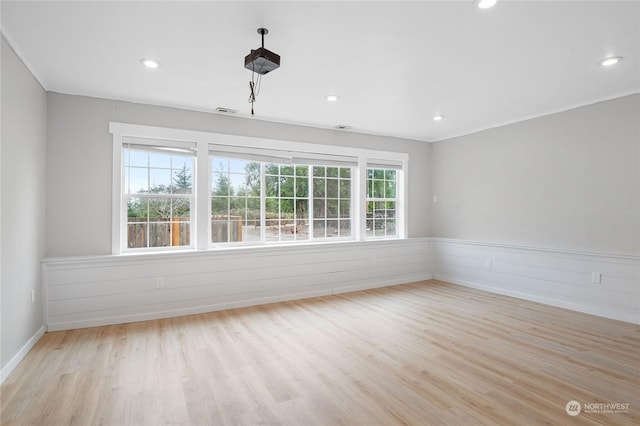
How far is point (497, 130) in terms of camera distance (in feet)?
17.0

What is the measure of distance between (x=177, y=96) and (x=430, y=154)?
14.8ft

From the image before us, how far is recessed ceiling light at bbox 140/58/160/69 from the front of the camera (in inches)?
114

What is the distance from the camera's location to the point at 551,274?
4449mm

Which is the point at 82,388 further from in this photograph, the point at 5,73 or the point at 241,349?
the point at 5,73

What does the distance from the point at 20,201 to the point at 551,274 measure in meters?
5.94

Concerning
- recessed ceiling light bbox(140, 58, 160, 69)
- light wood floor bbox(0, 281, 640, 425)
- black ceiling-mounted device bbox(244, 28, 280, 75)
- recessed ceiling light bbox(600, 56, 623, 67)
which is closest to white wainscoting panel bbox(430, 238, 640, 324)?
light wood floor bbox(0, 281, 640, 425)

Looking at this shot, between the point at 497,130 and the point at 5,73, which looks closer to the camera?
the point at 5,73

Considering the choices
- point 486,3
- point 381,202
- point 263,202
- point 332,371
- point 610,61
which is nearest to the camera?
point 486,3

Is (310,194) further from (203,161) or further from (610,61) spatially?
(610,61)

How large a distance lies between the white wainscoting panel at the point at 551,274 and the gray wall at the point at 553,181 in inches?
5.6

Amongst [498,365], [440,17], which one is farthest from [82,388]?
[440,17]

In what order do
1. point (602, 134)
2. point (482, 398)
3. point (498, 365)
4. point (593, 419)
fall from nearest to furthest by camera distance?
point (593, 419)
point (482, 398)
point (498, 365)
point (602, 134)
